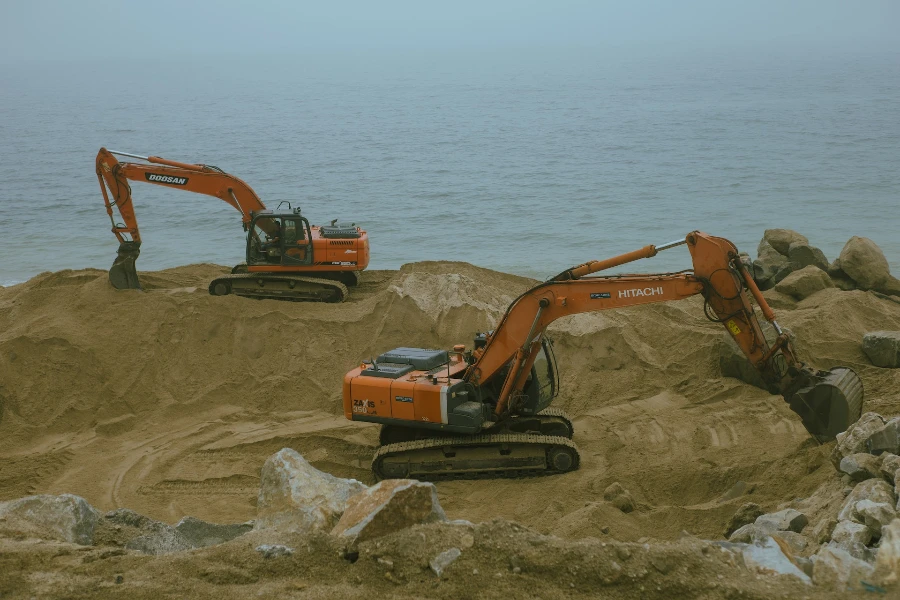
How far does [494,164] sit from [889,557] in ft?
119

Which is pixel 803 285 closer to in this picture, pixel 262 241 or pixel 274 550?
pixel 262 241

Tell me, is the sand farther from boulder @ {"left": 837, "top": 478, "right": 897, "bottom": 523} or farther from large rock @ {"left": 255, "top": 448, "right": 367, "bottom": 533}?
large rock @ {"left": 255, "top": 448, "right": 367, "bottom": 533}

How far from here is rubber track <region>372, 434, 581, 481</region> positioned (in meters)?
12.0

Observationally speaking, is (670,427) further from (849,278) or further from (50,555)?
(50,555)

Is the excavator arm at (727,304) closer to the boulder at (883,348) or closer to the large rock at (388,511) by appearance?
the large rock at (388,511)

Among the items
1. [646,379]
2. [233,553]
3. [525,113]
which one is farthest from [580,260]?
[525,113]

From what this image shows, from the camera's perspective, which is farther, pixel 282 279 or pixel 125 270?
pixel 282 279

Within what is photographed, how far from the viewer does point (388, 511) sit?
298 inches

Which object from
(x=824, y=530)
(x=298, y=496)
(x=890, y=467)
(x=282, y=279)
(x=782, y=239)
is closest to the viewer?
(x=824, y=530)

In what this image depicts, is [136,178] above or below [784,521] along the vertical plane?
above

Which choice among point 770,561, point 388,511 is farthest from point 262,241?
point 770,561

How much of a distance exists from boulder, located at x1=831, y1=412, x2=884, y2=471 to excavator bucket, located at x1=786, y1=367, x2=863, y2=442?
0.94m

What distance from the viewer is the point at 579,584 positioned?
6.85m

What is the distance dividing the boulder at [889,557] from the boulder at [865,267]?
41.2 feet
